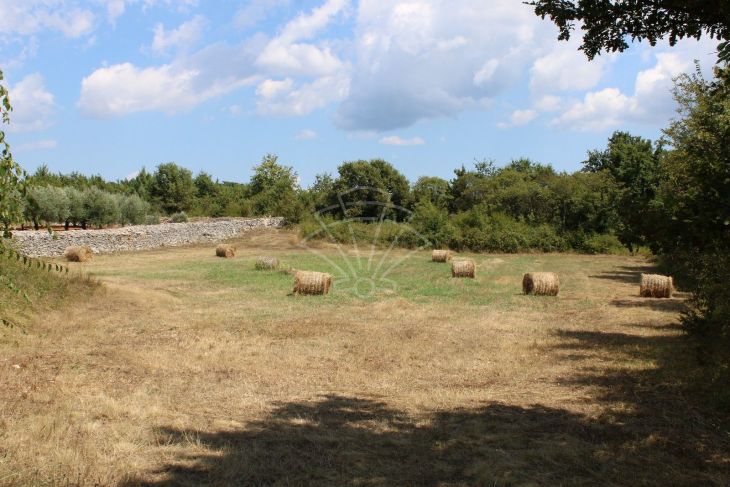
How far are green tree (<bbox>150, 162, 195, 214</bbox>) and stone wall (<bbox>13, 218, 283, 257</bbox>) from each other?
50.0 feet

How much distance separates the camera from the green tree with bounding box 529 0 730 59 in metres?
5.23

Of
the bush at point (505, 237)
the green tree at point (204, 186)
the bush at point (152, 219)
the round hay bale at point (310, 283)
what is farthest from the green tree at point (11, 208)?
the green tree at point (204, 186)

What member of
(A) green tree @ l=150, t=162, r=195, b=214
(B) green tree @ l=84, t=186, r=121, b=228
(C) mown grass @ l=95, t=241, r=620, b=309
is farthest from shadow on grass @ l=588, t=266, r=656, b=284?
(A) green tree @ l=150, t=162, r=195, b=214

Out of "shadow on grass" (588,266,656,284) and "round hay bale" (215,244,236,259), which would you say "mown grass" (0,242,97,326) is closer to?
"round hay bale" (215,244,236,259)

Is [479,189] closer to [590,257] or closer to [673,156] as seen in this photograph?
[590,257]

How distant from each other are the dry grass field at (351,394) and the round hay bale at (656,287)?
1216 millimetres

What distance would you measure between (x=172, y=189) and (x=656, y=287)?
166 feet

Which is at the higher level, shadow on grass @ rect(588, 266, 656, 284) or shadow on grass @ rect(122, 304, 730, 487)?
shadow on grass @ rect(588, 266, 656, 284)

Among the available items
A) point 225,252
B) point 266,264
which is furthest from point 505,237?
point 266,264

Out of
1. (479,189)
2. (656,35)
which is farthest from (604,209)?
(656,35)

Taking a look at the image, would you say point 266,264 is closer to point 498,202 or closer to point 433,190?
point 498,202

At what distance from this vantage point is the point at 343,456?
5402 millimetres

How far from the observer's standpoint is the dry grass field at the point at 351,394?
507 cm

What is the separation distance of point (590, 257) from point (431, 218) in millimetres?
11092
